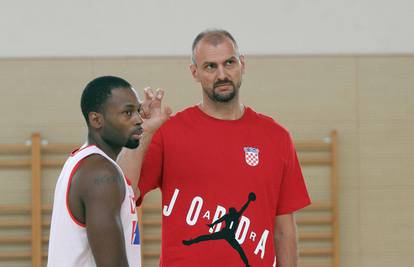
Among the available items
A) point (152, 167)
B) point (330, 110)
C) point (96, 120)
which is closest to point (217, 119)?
point (152, 167)

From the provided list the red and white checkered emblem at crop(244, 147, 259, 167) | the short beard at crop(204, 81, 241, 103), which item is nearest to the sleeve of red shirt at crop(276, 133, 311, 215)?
the red and white checkered emblem at crop(244, 147, 259, 167)

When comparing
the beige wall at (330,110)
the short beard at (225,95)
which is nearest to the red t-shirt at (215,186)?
the short beard at (225,95)

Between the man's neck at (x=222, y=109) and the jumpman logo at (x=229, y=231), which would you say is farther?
the man's neck at (x=222, y=109)

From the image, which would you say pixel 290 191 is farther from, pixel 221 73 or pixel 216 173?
pixel 221 73

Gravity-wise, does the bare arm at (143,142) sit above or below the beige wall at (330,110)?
below

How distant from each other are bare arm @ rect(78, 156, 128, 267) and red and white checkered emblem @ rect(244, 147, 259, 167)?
78cm

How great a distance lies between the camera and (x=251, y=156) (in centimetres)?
307

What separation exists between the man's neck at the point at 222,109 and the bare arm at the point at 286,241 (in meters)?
0.40

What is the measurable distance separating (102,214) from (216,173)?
77cm

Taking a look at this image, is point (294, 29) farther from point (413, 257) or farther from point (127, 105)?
point (127, 105)

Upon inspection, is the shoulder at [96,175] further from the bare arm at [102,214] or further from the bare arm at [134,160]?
the bare arm at [134,160]

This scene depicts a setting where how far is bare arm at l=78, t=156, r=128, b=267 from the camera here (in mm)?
2330

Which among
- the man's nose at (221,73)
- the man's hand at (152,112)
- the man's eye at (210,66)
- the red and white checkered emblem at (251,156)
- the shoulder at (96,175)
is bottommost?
the shoulder at (96,175)

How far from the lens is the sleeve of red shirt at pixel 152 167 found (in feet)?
9.86
